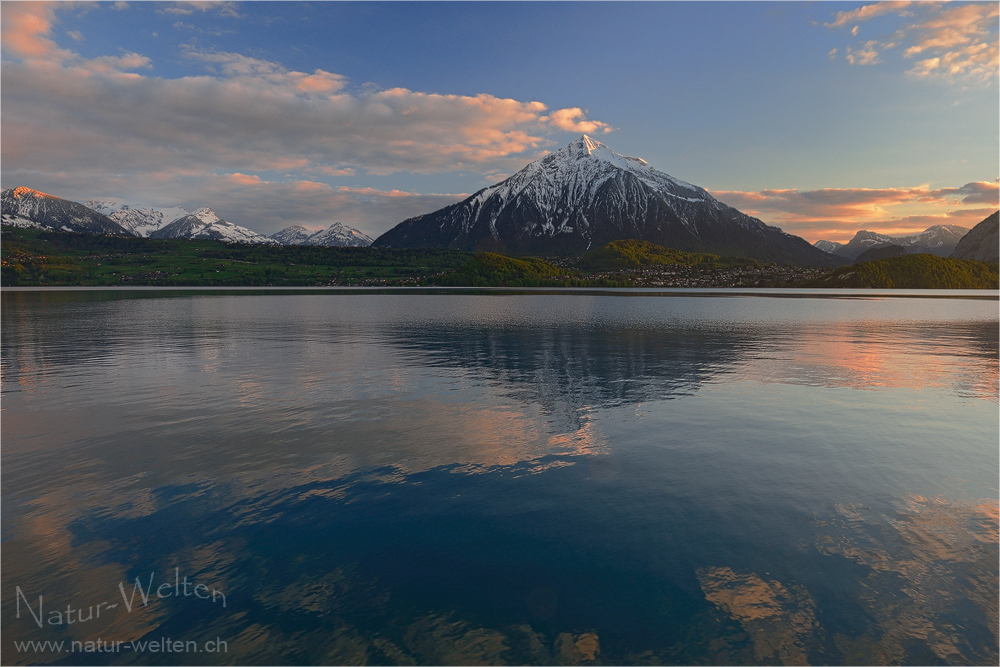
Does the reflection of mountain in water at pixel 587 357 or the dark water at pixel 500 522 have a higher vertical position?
the reflection of mountain in water at pixel 587 357

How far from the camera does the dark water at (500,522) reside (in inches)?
528

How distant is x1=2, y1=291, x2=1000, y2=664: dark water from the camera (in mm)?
13422

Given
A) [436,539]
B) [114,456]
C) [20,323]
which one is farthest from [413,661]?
[20,323]

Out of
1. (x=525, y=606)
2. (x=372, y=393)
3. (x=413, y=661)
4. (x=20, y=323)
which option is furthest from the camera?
(x=20, y=323)

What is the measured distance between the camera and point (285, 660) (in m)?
12.6

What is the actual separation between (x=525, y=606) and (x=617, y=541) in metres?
4.88

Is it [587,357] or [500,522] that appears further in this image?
[587,357]

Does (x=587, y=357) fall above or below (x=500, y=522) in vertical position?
above

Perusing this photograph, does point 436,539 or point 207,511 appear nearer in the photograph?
point 436,539

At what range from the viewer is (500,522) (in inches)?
759

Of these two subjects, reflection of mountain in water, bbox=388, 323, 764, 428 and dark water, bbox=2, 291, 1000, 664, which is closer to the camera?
dark water, bbox=2, 291, 1000, 664

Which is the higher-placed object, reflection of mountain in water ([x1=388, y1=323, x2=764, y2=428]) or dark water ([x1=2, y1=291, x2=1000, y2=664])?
reflection of mountain in water ([x1=388, y1=323, x2=764, y2=428])

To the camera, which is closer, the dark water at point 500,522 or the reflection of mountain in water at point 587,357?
the dark water at point 500,522

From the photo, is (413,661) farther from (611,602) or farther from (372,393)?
(372,393)
